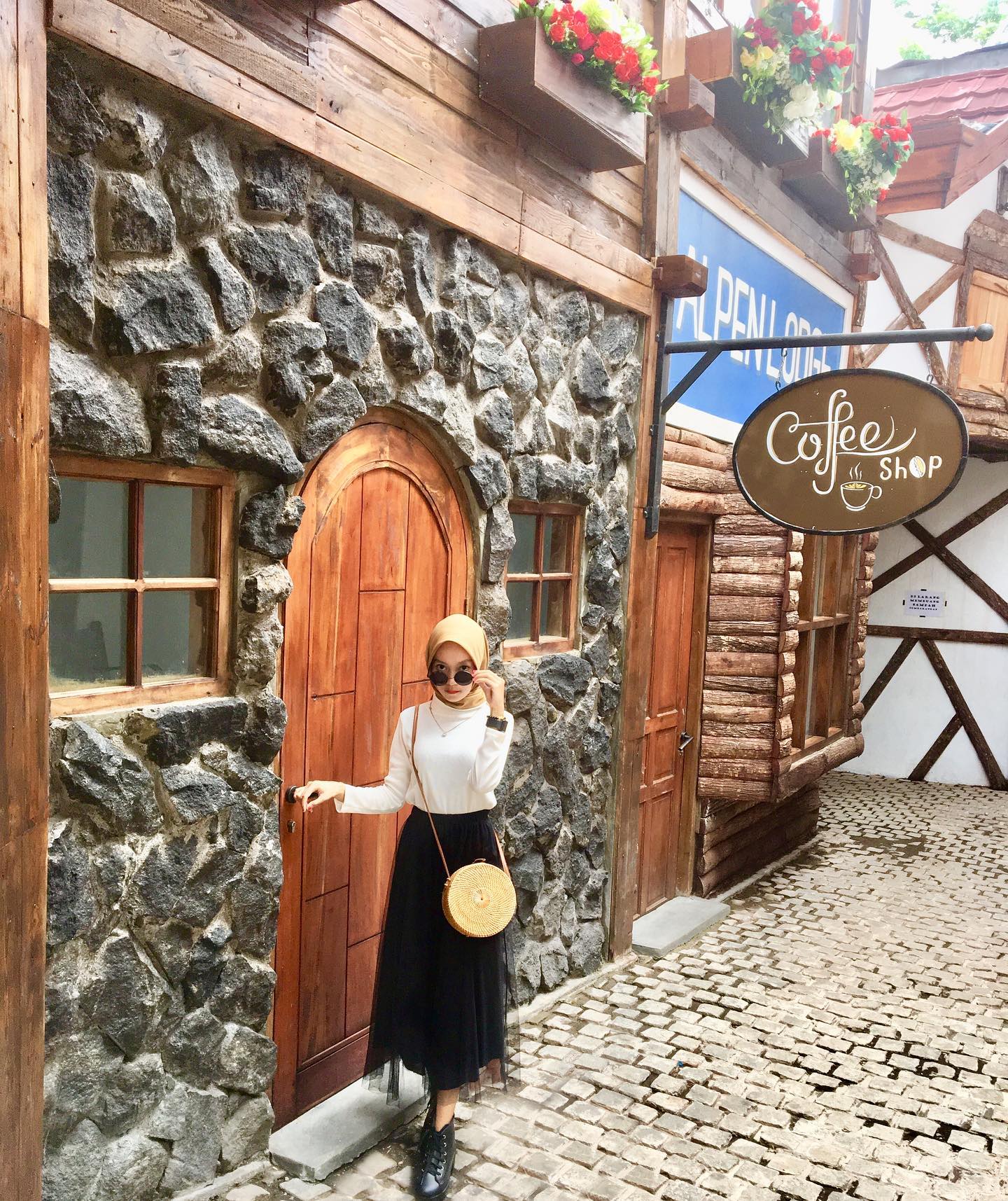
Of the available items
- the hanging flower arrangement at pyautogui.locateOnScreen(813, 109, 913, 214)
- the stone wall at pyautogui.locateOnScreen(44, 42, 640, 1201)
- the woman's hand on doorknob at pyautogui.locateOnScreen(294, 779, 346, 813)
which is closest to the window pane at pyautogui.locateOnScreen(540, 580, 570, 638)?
the stone wall at pyautogui.locateOnScreen(44, 42, 640, 1201)

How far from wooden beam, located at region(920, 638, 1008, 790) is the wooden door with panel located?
19.0 feet

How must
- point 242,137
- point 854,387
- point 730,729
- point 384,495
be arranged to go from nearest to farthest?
point 242,137 < point 384,495 < point 854,387 < point 730,729

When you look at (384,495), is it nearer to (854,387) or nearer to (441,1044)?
(441,1044)

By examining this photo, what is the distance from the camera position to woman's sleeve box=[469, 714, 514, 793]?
328 cm

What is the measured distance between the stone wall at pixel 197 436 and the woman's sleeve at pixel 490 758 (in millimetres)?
647

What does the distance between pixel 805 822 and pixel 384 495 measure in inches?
227

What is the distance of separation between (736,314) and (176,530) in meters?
4.36

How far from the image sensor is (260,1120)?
10.6ft

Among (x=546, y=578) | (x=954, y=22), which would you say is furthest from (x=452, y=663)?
(x=954, y=22)

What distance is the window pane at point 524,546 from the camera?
4590mm

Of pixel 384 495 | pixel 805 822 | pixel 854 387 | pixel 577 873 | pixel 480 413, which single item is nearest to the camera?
pixel 384 495

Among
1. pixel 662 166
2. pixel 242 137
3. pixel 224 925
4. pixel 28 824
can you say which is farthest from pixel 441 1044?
pixel 662 166

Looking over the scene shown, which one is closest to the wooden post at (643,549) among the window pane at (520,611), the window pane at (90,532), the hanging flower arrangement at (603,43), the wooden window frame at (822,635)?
the window pane at (520,611)

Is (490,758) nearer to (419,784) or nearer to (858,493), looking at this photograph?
(419,784)
